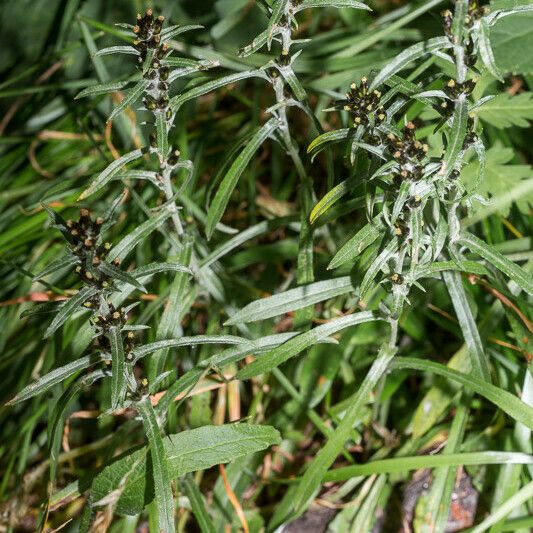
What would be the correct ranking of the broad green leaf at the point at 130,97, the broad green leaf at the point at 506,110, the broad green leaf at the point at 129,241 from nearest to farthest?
1. the broad green leaf at the point at 130,97
2. the broad green leaf at the point at 129,241
3. the broad green leaf at the point at 506,110

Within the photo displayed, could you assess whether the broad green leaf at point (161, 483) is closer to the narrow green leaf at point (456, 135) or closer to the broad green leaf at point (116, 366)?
the broad green leaf at point (116, 366)

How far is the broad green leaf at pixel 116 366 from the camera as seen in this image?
1035 mm

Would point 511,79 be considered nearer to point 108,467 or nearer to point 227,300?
point 227,300

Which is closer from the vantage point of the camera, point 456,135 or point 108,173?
point 456,135

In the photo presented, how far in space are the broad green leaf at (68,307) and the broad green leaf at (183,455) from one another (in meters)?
0.33

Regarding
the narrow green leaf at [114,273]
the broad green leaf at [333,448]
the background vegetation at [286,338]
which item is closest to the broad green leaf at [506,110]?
A: the background vegetation at [286,338]

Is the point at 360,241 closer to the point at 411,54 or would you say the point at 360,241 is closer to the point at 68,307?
the point at 411,54

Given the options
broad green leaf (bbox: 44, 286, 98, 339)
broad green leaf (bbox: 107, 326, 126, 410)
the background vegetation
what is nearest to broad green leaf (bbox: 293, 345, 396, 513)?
the background vegetation

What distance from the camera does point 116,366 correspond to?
105 centimetres

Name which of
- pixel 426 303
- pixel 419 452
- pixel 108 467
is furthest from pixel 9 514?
pixel 426 303

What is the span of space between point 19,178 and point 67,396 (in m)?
1.22

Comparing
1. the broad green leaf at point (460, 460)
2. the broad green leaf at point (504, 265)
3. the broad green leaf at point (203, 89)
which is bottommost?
the broad green leaf at point (460, 460)

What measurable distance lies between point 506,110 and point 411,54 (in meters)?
0.66

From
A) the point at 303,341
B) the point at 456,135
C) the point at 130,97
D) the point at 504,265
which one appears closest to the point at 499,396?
the point at 504,265
